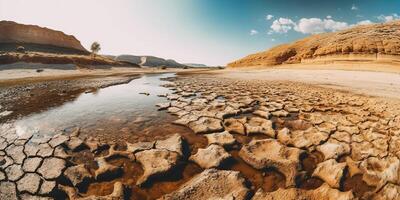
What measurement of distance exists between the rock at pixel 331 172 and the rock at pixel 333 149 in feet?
0.81

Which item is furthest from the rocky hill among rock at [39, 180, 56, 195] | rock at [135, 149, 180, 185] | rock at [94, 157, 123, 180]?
rock at [39, 180, 56, 195]

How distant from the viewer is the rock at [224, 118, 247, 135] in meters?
4.83

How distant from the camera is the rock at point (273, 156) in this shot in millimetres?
3281

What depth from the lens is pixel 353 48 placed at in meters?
23.1

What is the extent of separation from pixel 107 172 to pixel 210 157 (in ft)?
5.22

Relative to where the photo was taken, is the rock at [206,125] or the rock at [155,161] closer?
the rock at [155,161]

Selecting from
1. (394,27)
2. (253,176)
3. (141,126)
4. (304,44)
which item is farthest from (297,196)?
(304,44)

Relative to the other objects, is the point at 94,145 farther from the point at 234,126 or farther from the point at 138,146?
the point at 234,126

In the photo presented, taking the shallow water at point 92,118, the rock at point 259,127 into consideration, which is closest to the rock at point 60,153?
the shallow water at point 92,118

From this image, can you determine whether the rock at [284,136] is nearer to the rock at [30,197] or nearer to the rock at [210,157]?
the rock at [210,157]

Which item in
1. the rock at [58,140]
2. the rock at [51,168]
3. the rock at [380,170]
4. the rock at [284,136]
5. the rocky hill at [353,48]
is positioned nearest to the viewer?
the rock at [380,170]

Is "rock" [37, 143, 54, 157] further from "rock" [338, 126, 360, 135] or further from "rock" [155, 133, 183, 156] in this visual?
"rock" [338, 126, 360, 135]

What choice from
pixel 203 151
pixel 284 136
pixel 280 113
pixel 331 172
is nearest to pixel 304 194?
pixel 331 172

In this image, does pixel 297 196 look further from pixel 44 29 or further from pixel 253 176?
pixel 44 29
